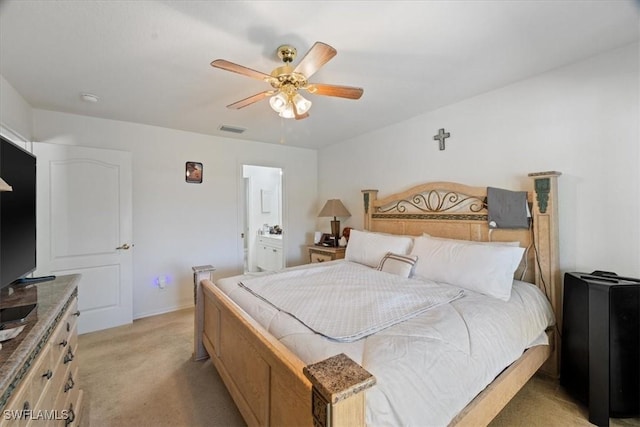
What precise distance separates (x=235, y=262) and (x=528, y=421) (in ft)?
12.0

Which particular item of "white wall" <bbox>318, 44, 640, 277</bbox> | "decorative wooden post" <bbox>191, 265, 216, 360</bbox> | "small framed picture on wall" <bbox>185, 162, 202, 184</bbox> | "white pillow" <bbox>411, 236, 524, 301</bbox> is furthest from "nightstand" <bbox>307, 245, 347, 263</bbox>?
"small framed picture on wall" <bbox>185, 162, 202, 184</bbox>

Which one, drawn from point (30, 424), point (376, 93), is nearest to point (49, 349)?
point (30, 424)

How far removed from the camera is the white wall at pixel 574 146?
192cm

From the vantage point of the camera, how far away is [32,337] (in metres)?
1.00

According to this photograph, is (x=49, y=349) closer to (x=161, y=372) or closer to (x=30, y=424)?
(x=30, y=424)

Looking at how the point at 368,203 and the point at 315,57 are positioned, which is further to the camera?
the point at 368,203

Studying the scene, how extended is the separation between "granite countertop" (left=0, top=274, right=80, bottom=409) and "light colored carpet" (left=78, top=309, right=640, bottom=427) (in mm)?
921

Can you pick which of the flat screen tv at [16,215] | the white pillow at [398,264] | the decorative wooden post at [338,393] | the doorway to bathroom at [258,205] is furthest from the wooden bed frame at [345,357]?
the doorway to bathroom at [258,205]

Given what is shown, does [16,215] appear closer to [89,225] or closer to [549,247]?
[89,225]

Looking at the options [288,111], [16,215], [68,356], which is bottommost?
[68,356]

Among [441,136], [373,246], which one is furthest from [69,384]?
[441,136]

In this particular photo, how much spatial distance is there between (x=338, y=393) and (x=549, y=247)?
7.42ft

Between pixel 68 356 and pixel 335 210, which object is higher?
pixel 335 210

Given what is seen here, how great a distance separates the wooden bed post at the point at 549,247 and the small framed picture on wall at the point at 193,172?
384 cm
